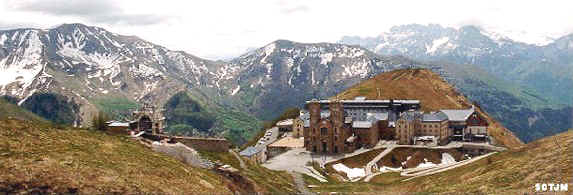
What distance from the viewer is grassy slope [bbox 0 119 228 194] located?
2056 inches

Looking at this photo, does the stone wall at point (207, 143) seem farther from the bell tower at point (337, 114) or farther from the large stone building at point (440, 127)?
the large stone building at point (440, 127)

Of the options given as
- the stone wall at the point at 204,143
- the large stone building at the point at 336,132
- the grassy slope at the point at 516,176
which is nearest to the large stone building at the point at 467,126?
the large stone building at the point at 336,132

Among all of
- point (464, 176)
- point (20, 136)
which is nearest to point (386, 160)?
point (464, 176)

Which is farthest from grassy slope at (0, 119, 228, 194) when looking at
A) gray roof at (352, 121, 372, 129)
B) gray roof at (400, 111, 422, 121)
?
gray roof at (400, 111, 422, 121)

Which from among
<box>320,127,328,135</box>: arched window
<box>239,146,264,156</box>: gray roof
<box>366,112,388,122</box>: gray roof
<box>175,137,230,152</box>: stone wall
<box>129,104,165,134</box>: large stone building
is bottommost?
<box>239,146,264,156</box>: gray roof

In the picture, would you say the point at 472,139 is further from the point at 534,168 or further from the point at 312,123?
the point at 534,168

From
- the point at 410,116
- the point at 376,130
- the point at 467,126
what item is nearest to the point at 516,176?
the point at 410,116

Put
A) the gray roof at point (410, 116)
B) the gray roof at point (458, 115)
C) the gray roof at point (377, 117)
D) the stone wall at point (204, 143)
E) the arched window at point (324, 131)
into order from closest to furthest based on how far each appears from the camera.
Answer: the stone wall at point (204, 143), the gray roof at point (410, 116), the arched window at point (324, 131), the gray roof at point (458, 115), the gray roof at point (377, 117)

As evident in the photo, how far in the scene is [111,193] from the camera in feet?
174

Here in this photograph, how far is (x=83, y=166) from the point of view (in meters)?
56.9

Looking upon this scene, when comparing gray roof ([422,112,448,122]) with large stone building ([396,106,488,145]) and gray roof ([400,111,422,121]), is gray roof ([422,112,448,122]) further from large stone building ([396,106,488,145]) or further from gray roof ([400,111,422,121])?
gray roof ([400,111,422,121])

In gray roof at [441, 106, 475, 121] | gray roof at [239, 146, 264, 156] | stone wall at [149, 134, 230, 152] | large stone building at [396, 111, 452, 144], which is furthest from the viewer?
gray roof at [441, 106, 475, 121]

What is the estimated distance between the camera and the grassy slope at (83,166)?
52219mm

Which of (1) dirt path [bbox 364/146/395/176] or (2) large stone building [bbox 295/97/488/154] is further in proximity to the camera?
(2) large stone building [bbox 295/97/488/154]
